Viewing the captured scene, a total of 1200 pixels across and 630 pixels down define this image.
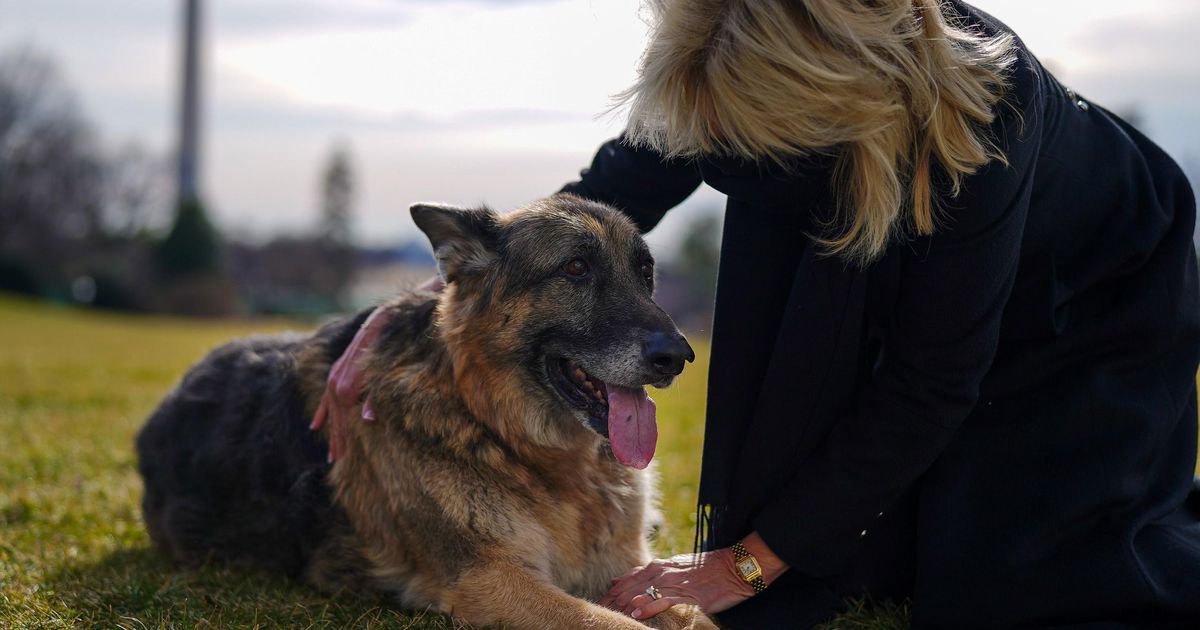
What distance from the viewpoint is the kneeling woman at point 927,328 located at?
3072mm

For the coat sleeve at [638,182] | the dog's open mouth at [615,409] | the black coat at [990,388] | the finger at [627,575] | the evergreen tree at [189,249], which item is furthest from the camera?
the evergreen tree at [189,249]

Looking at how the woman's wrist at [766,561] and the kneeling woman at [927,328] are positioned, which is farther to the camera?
the woman's wrist at [766,561]

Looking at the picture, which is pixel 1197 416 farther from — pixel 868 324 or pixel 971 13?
pixel 971 13

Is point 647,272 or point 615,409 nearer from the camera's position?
point 615,409

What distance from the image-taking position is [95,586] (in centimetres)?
390

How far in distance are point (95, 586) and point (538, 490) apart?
184 centimetres

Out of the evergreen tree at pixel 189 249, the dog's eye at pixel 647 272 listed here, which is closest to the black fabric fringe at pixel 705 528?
the dog's eye at pixel 647 272

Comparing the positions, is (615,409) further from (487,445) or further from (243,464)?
(243,464)

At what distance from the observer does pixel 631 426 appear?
3717 millimetres

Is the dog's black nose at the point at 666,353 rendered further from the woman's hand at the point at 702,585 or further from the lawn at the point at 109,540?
the lawn at the point at 109,540

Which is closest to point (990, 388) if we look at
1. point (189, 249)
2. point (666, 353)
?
point (666, 353)

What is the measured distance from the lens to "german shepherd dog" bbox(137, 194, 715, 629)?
3.64 m

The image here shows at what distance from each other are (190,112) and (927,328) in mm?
55973

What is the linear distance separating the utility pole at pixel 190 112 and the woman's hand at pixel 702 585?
52.9m
